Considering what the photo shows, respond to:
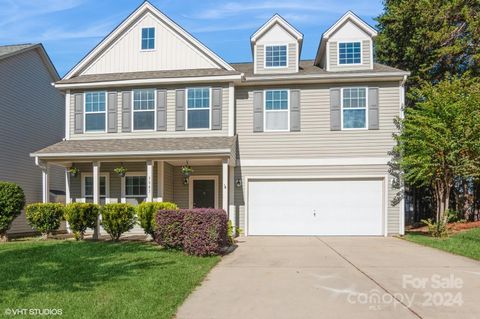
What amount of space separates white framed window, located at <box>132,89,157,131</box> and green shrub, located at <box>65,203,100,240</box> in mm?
3734

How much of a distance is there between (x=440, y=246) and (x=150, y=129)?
997 cm

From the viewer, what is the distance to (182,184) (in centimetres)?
1661

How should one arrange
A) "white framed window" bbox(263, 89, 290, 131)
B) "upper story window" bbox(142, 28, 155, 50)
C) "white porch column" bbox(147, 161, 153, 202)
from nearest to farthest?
"white porch column" bbox(147, 161, 153, 202), "white framed window" bbox(263, 89, 290, 131), "upper story window" bbox(142, 28, 155, 50)

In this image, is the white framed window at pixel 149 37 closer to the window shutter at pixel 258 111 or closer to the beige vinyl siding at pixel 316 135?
the beige vinyl siding at pixel 316 135

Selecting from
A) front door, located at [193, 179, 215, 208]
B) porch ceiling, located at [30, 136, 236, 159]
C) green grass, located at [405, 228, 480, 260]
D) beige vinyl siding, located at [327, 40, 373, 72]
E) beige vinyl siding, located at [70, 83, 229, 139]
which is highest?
beige vinyl siding, located at [327, 40, 373, 72]

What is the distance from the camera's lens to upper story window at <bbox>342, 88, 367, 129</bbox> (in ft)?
50.4

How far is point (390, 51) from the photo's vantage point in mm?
22109

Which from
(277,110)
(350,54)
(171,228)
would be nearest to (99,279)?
(171,228)

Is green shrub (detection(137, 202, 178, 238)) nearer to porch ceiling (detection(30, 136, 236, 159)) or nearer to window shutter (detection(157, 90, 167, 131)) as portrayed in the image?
porch ceiling (detection(30, 136, 236, 159))

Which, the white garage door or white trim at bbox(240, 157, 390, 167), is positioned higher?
white trim at bbox(240, 157, 390, 167)

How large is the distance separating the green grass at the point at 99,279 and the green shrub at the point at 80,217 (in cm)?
195

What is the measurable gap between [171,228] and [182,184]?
20.7 feet

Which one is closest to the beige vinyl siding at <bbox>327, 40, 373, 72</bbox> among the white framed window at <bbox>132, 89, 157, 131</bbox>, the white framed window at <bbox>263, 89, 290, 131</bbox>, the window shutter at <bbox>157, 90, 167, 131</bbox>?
the white framed window at <bbox>263, 89, 290, 131</bbox>

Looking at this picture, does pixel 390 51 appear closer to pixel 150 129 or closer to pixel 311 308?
pixel 150 129
